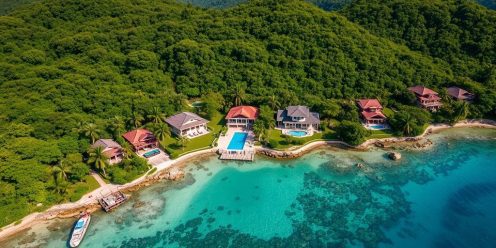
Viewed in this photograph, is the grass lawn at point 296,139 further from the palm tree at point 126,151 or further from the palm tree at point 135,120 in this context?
the palm tree at point 135,120

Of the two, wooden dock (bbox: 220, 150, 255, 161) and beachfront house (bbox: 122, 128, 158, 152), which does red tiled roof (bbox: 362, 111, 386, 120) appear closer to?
wooden dock (bbox: 220, 150, 255, 161)

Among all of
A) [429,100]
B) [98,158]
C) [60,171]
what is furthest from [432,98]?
[60,171]

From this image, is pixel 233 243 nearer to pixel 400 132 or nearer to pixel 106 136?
pixel 106 136

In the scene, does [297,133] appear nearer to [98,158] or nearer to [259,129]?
[259,129]

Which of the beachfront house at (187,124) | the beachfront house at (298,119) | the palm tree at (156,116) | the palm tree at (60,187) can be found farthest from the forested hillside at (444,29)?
the palm tree at (60,187)

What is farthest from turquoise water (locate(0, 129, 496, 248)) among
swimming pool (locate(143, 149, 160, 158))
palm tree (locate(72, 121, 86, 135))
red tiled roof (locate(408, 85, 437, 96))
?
red tiled roof (locate(408, 85, 437, 96))

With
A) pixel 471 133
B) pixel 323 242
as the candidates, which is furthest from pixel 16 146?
pixel 471 133
